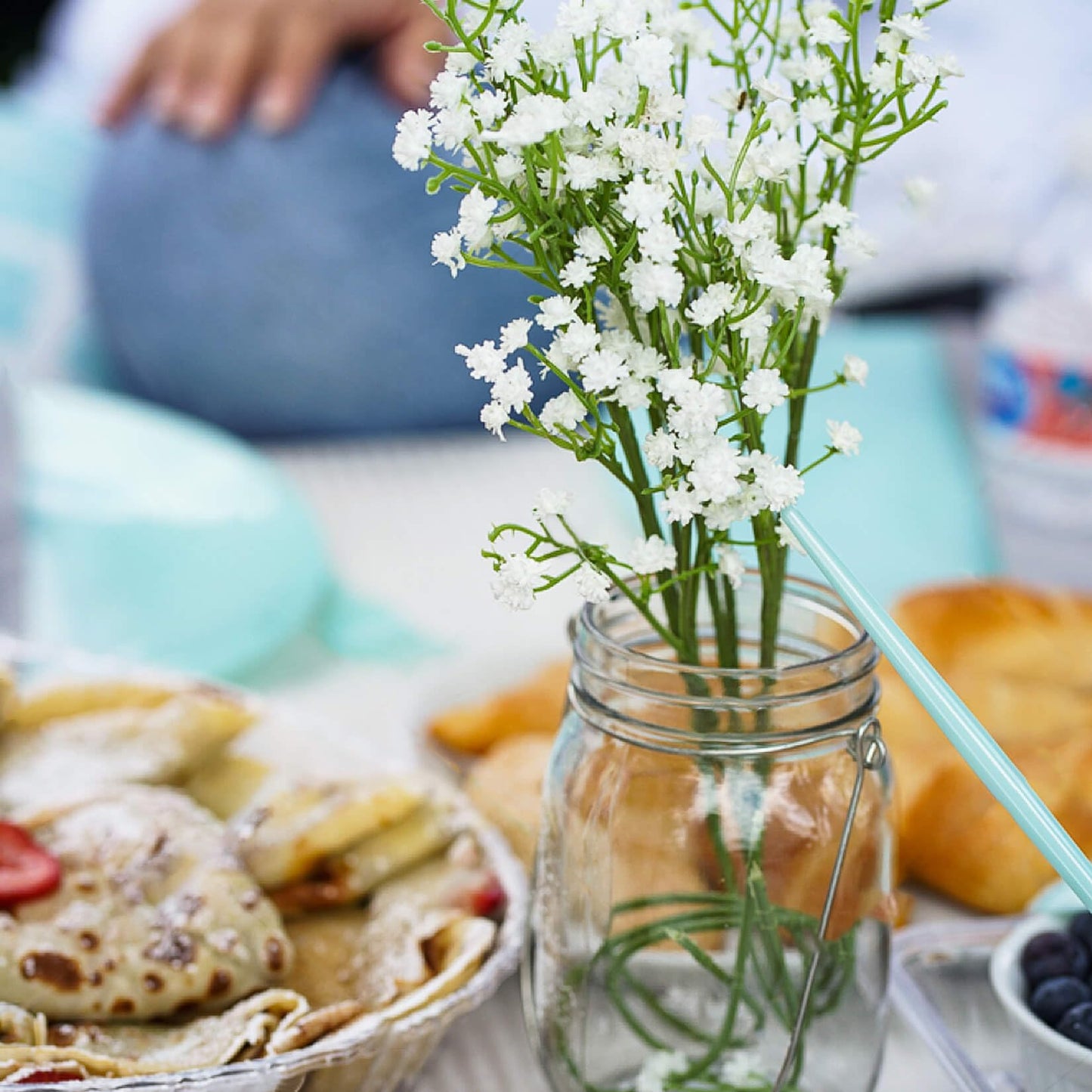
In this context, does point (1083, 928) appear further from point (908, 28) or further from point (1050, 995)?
point (908, 28)

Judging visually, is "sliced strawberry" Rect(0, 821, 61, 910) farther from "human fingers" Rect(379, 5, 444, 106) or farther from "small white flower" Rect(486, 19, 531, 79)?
"human fingers" Rect(379, 5, 444, 106)

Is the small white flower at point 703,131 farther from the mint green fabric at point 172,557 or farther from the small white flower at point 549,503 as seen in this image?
the mint green fabric at point 172,557

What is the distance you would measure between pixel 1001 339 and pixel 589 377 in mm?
689

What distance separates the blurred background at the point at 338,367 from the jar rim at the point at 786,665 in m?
0.25

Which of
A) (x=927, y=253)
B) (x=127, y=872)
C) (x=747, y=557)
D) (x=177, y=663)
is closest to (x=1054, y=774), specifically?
(x=747, y=557)

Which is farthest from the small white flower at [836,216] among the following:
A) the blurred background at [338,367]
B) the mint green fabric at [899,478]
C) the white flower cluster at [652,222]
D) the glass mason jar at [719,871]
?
the mint green fabric at [899,478]

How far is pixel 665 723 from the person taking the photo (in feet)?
1.13

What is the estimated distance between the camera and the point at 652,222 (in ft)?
0.88

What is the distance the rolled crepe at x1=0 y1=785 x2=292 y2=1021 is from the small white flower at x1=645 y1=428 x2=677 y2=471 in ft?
0.63

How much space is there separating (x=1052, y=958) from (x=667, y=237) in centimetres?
24

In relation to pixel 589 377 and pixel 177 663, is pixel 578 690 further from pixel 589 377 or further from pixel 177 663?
pixel 177 663

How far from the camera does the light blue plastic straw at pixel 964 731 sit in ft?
0.98

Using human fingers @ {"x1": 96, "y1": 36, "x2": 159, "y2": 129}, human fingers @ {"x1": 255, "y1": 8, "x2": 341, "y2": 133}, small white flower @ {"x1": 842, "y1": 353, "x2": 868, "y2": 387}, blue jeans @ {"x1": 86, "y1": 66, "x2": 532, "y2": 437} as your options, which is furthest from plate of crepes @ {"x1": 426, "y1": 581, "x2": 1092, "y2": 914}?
human fingers @ {"x1": 96, "y1": 36, "x2": 159, "y2": 129}

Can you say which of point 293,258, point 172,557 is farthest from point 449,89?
point 293,258
